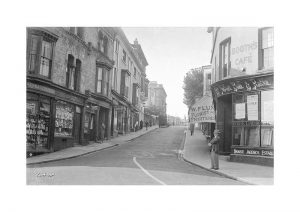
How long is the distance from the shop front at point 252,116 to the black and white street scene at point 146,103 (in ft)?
0.13

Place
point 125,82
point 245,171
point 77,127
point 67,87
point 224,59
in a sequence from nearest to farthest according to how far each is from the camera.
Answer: point 245,171 → point 224,59 → point 67,87 → point 77,127 → point 125,82

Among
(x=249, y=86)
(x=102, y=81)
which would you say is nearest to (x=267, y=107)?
(x=249, y=86)

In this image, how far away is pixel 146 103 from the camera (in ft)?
57.7

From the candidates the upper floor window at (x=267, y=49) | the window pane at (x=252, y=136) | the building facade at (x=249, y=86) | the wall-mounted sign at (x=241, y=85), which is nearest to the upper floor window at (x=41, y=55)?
the building facade at (x=249, y=86)

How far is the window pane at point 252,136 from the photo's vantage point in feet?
42.1

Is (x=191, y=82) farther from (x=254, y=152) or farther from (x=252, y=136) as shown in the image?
(x=254, y=152)

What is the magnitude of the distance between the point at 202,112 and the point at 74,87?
260 inches

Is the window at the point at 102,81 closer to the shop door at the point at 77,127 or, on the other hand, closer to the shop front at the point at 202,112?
the shop door at the point at 77,127

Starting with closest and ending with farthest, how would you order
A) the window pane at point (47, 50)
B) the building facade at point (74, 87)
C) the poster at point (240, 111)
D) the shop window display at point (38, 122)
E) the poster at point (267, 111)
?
the shop window display at point (38, 122) < the building facade at point (74, 87) < the poster at point (267, 111) < the window pane at point (47, 50) < the poster at point (240, 111)

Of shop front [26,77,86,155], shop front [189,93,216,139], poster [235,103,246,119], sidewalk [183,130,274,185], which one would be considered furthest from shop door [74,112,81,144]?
poster [235,103,246,119]
